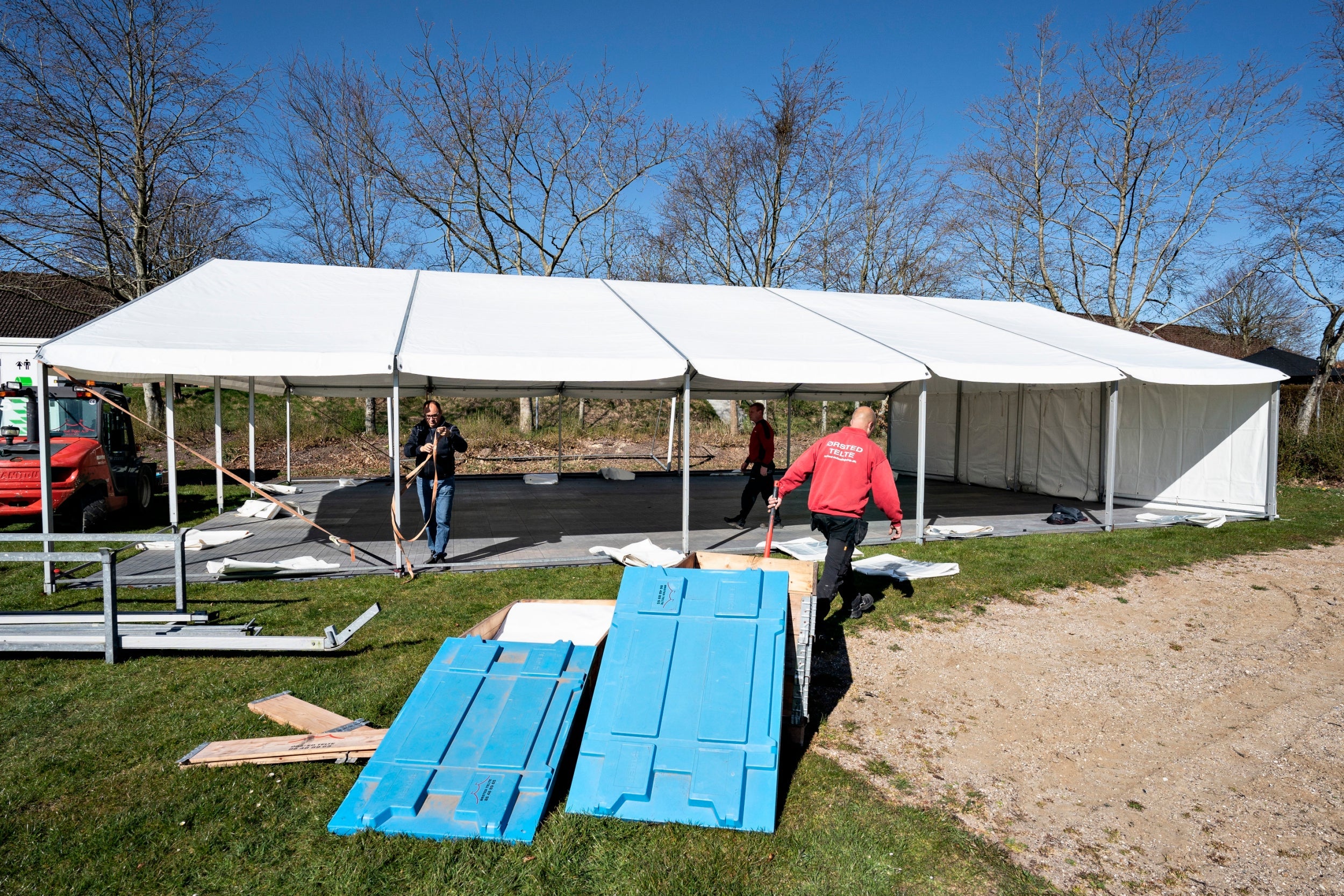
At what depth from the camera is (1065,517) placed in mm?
10117

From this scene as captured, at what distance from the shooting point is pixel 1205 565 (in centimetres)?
788

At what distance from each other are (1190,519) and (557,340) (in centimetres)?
890

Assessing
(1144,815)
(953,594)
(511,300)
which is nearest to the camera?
(1144,815)

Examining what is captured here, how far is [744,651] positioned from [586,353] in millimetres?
4668

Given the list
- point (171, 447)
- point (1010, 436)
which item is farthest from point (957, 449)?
point (171, 447)

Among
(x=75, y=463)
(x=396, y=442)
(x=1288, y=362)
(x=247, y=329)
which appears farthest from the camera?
(x=1288, y=362)

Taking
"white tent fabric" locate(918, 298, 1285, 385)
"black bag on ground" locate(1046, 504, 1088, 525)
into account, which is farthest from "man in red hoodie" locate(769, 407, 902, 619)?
"black bag on ground" locate(1046, 504, 1088, 525)

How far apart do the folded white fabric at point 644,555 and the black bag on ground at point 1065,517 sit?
18.5ft

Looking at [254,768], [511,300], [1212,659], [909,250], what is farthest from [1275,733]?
[909,250]

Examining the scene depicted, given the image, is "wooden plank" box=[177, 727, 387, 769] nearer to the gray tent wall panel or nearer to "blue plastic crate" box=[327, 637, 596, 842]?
"blue plastic crate" box=[327, 637, 596, 842]

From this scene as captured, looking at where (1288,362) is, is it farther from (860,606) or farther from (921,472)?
(860,606)

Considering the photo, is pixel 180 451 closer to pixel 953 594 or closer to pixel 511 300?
pixel 511 300

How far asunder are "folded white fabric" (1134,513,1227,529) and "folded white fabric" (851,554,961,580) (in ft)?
15.1

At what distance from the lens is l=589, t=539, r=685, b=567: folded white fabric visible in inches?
282
